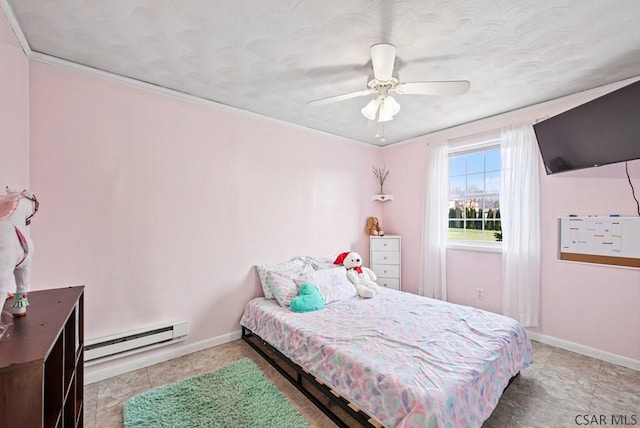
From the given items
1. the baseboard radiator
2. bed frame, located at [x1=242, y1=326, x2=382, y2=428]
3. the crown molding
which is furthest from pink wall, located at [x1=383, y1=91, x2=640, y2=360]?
the crown molding

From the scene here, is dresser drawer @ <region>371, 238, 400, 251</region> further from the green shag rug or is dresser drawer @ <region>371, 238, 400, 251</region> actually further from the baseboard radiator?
the baseboard radiator

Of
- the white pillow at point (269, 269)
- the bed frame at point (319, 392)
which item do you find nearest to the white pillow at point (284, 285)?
the white pillow at point (269, 269)

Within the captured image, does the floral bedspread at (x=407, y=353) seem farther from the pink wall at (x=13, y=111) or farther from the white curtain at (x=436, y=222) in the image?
the pink wall at (x=13, y=111)

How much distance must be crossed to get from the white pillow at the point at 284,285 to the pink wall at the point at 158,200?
11.8 inches

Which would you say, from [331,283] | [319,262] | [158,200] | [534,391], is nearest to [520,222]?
[534,391]

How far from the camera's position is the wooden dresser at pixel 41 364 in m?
0.71

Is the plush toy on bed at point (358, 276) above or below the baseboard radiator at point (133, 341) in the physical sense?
above

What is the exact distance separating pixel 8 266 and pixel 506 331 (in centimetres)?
271

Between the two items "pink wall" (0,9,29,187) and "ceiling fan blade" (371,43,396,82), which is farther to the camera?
"ceiling fan blade" (371,43,396,82)

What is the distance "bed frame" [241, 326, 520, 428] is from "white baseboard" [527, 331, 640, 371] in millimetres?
1048

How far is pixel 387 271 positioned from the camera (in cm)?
406

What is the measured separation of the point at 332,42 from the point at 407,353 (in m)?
2.08

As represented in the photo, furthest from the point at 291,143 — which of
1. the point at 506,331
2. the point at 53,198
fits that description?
the point at 506,331

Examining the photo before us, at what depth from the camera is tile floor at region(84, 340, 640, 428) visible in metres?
1.80
